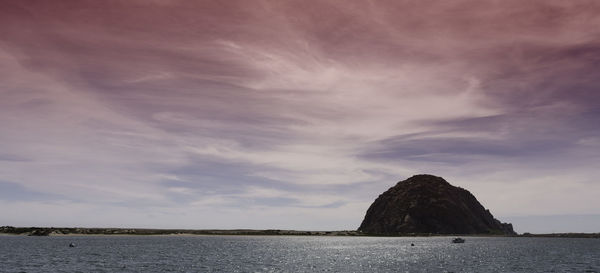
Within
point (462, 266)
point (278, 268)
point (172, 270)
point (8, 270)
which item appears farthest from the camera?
point (462, 266)

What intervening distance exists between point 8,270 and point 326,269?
63.3 meters

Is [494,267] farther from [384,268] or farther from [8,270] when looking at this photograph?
[8,270]

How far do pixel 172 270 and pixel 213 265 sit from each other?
1472cm

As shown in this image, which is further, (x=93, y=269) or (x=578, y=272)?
(x=578, y=272)

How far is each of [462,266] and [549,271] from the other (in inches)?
730

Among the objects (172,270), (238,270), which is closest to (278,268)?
(238,270)

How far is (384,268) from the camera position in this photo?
11081 cm

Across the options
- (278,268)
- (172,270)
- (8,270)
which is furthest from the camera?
(278,268)

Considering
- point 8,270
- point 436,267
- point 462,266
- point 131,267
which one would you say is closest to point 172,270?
point 131,267

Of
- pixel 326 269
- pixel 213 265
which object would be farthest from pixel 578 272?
pixel 213 265

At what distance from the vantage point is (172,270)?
327ft

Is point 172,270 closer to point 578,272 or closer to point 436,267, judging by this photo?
point 436,267

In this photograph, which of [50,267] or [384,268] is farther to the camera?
[384,268]

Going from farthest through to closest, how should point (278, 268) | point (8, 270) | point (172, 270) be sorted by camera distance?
point (278, 268)
point (172, 270)
point (8, 270)
